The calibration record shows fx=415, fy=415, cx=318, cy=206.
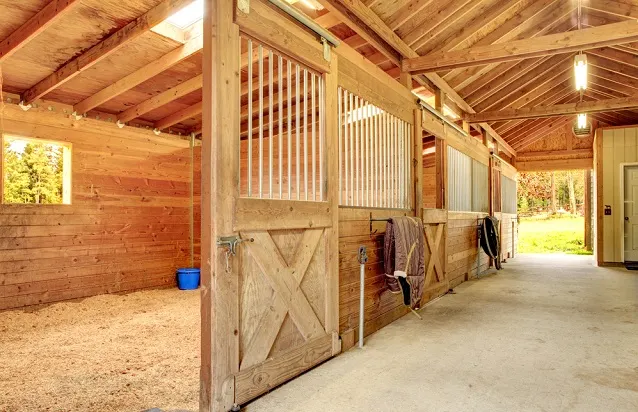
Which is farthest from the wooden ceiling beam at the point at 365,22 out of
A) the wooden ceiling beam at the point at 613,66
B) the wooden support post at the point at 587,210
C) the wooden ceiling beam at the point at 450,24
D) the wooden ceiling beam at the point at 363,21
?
the wooden support post at the point at 587,210

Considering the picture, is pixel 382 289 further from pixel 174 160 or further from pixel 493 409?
pixel 174 160

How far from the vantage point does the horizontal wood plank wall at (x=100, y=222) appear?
4.26 m

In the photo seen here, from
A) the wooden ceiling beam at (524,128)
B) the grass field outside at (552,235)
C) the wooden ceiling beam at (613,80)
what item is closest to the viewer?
the wooden ceiling beam at (613,80)

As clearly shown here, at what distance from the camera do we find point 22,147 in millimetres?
6473

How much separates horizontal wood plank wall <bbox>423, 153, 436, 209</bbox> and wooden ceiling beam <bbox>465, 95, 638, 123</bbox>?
236cm

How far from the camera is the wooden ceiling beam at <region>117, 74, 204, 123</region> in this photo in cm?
427

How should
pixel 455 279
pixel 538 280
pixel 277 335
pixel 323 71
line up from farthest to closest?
pixel 538 280, pixel 455 279, pixel 323 71, pixel 277 335

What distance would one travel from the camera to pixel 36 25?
298cm

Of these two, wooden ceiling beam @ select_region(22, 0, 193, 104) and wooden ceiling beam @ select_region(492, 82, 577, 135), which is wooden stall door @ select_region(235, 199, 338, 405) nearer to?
wooden ceiling beam @ select_region(22, 0, 193, 104)

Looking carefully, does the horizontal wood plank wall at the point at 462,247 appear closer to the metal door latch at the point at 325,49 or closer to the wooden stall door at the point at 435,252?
the wooden stall door at the point at 435,252

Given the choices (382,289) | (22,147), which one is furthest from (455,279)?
(22,147)

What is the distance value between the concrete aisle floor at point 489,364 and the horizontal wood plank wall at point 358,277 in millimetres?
141

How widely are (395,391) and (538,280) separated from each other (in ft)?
15.7

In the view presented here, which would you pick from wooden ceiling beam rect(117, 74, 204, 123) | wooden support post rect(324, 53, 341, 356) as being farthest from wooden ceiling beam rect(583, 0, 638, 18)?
wooden ceiling beam rect(117, 74, 204, 123)
